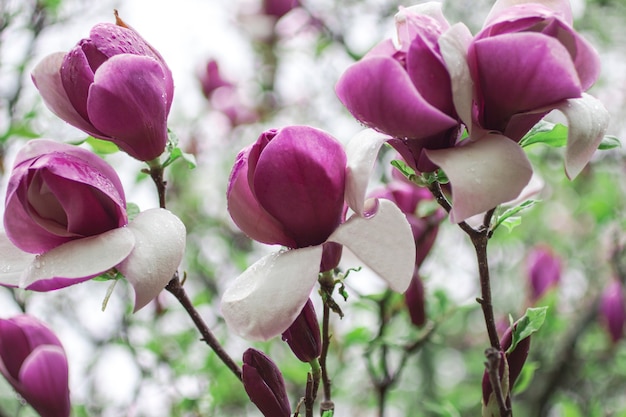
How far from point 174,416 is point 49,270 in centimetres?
72

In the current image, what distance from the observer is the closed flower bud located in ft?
1.73

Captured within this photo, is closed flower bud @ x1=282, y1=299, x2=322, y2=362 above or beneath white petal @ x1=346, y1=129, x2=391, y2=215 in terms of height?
beneath

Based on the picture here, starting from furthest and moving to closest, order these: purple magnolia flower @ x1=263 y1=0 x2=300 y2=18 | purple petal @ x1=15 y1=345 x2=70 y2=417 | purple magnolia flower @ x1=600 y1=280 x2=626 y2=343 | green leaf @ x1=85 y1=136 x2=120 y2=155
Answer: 1. purple magnolia flower @ x1=263 y1=0 x2=300 y2=18
2. purple magnolia flower @ x1=600 y1=280 x2=626 y2=343
3. green leaf @ x1=85 y1=136 x2=120 y2=155
4. purple petal @ x1=15 y1=345 x2=70 y2=417

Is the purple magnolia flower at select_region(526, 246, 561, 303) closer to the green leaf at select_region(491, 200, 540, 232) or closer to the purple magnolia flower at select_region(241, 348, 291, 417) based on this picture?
the green leaf at select_region(491, 200, 540, 232)

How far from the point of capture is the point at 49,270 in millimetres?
483

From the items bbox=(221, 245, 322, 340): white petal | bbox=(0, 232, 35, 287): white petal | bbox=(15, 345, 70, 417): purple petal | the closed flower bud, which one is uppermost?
bbox=(221, 245, 322, 340): white petal

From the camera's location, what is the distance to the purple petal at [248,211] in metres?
0.52

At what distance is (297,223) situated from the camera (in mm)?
511

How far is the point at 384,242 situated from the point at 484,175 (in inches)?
3.1

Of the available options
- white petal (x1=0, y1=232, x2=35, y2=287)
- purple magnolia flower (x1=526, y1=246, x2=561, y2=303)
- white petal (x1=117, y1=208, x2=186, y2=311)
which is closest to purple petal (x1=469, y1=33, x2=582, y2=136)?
white petal (x1=117, y1=208, x2=186, y2=311)

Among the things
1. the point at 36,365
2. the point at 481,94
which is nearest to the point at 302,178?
the point at 481,94

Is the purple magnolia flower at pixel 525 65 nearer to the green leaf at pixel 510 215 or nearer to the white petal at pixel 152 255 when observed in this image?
the green leaf at pixel 510 215

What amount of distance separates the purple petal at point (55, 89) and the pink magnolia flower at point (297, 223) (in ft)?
0.44

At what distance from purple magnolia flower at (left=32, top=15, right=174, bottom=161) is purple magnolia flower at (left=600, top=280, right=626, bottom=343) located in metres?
1.13
